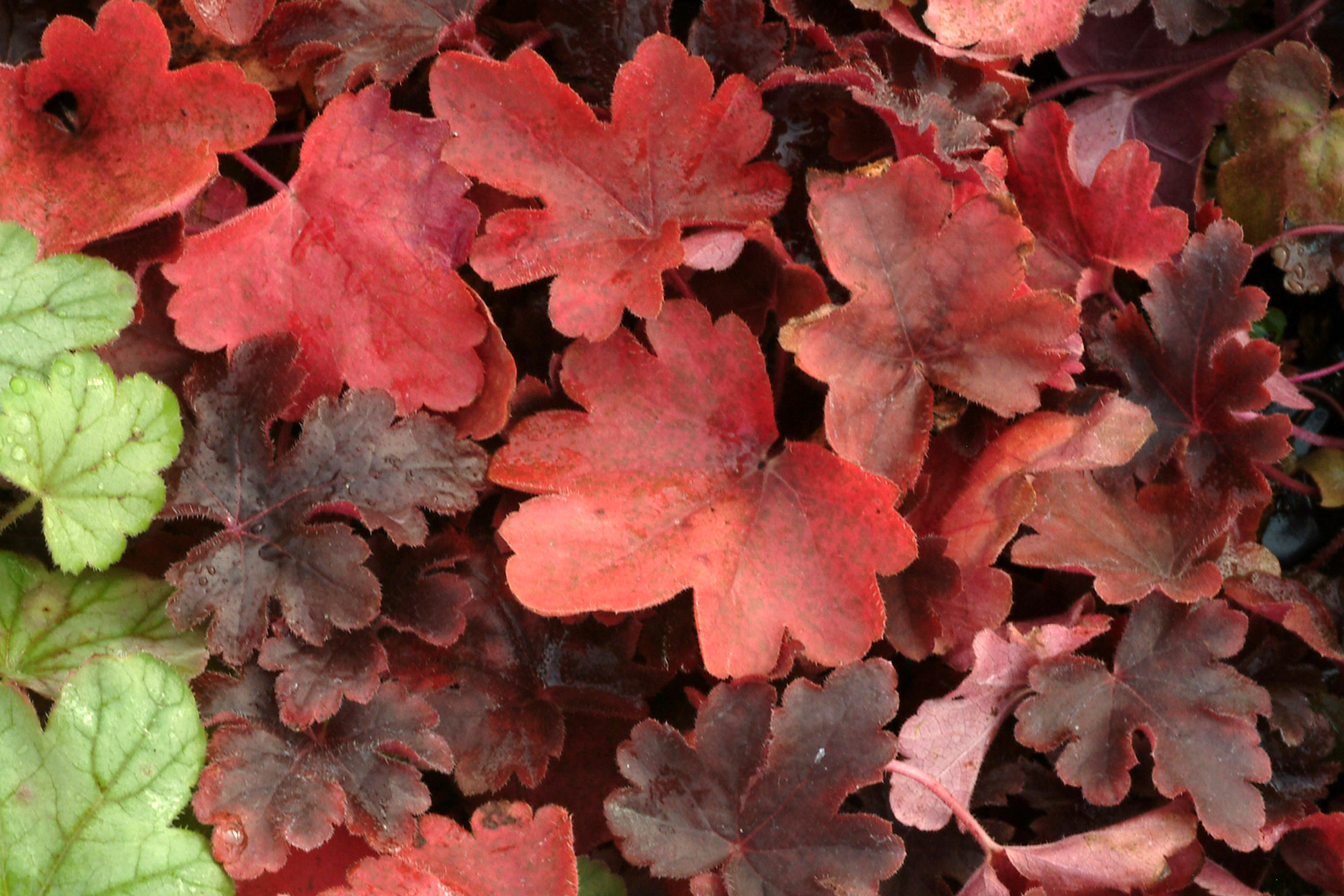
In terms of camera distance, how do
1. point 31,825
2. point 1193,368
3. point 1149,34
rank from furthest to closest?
point 1149,34
point 1193,368
point 31,825

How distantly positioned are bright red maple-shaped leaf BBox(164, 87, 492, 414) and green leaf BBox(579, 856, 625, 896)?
449mm

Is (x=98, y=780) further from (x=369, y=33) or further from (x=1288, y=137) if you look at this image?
(x=1288, y=137)

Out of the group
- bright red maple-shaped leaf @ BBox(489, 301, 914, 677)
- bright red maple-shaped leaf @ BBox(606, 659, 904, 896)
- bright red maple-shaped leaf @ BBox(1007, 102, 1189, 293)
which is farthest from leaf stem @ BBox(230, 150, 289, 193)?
bright red maple-shaped leaf @ BBox(1007, 102, 1189, 293)

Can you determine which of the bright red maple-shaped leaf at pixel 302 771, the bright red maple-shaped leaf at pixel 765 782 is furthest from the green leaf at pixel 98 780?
the bright red maple-shaped leaf at pixel 765 782

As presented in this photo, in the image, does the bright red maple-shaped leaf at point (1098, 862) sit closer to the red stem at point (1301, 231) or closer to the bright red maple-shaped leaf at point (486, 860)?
the bright red maple-shaped leaf at point (486, 860)

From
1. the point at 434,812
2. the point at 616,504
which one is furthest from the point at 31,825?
the point at 616,504

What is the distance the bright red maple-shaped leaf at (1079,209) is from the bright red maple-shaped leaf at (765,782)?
47 cm

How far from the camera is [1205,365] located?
106 centimetres

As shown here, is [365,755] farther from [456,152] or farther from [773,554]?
[456,152]

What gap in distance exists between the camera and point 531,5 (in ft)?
3.49

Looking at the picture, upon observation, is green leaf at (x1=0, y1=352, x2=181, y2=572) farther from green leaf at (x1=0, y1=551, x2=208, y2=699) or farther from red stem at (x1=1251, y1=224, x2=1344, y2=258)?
red stem at (x1=1251, y1=224, x2=1344, y2=258)

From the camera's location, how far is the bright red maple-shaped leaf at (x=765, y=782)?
0.91m

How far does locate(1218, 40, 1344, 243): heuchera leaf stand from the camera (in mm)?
1139

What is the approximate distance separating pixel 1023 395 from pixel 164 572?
77 cm
